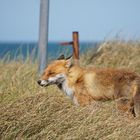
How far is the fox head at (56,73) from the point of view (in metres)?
9.12

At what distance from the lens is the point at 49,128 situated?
7180 millimetres

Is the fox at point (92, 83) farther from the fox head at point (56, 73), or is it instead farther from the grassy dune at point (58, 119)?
the grassy dune at point (58, 119)

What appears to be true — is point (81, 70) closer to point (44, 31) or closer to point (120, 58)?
point (44, 31)

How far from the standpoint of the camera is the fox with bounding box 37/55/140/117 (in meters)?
8.85

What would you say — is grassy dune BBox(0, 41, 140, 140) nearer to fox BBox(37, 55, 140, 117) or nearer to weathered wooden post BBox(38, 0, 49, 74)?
fox BBox(37, 55, 140, 117)

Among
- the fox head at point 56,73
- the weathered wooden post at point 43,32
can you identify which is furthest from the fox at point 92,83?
the weathered wooden post at point 43,32

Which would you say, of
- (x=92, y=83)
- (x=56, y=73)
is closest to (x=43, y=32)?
(x=56, y=73)

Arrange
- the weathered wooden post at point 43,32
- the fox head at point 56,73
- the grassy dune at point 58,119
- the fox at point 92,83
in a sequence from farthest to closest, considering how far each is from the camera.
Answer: the weathered wooden post at point 43,32
the fox head at point 56,73
the fox at point 92,83
the grassy dune at point 58,119

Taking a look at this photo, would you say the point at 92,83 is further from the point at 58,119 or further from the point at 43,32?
the point at 43,32

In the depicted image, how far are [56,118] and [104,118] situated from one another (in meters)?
0.71

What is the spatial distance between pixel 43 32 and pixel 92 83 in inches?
84.8

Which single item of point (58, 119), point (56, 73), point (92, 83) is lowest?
point (58, 119)

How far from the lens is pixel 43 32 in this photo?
1088 centimetres

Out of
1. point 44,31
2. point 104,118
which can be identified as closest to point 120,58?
point 44,31
